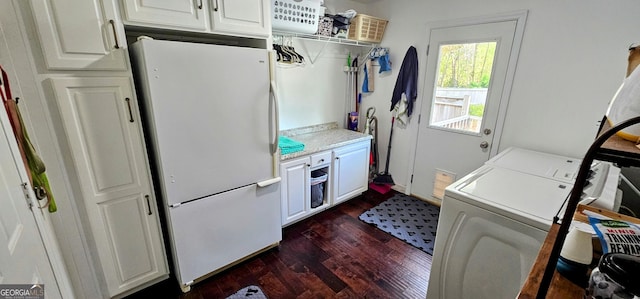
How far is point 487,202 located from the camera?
133 centimetres

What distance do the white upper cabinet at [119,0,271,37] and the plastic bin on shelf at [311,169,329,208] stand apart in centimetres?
143

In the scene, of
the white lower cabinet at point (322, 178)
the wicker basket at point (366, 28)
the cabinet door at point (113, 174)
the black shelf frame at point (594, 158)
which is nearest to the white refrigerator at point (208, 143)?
the cabinet door at point (113, 174)

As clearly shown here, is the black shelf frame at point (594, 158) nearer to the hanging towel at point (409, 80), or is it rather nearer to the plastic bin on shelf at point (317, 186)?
the plastic bin on shelf at point (317, 186)

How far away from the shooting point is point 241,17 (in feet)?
5.53

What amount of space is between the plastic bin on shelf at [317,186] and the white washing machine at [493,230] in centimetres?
135

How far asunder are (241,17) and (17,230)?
149 centimetres

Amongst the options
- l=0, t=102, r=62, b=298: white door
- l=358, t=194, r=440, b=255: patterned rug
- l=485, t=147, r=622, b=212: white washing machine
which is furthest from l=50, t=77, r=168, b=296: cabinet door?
l=485, t=147, r=622, b=212: white washing machine

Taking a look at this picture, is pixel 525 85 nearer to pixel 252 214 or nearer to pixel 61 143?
pixel 252 214

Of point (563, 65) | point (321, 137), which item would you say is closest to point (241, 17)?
point (321, 137)

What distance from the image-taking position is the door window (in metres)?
2.46

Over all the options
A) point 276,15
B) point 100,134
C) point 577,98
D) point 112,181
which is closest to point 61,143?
point 100,134

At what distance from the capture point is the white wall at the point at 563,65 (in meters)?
1.82

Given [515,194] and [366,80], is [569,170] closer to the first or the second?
[515,194]

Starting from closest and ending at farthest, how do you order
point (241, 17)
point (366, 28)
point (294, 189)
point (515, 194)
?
Result: point (515, 194) → point (241, 17) → point (294, 189) → point (366, 28)
